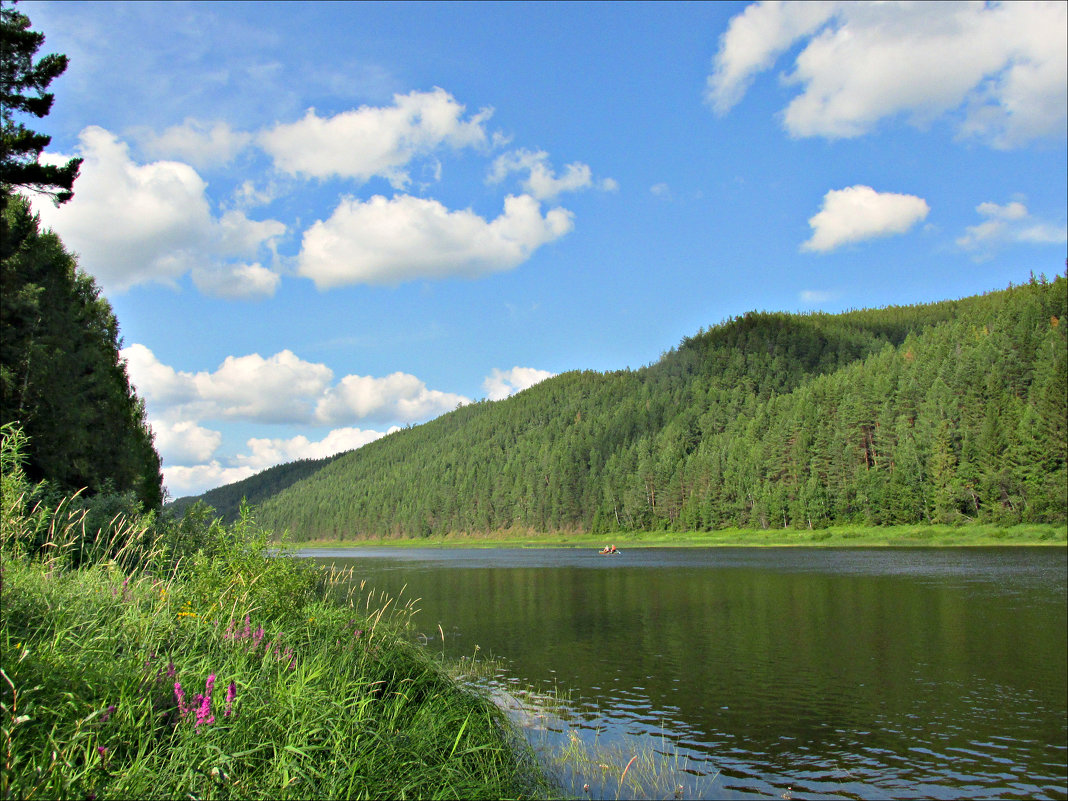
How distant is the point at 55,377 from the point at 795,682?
37.2 m

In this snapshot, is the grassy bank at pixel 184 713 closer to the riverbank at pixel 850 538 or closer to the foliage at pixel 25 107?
the foliage at pixel 25 107

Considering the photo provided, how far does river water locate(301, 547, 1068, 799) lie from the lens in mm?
13961

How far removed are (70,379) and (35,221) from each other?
9452 mm

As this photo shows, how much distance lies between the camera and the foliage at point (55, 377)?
32.8 meters

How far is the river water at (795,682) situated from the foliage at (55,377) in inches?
702

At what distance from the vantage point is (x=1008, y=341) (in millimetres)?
101875

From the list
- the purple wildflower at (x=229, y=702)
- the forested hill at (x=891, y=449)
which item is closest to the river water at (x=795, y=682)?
the purple wildflower at (x=229, y=702)

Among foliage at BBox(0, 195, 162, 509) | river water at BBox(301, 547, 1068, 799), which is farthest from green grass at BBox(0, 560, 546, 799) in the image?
foliage at BBox(0, 195, 162, 509)

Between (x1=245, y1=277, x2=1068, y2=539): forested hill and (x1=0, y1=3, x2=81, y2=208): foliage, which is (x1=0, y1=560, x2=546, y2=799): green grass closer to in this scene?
(x1=0, y1=3, x2=81, y2=208): foliage

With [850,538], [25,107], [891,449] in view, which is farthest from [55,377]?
[891,449]

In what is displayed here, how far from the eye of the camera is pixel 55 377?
120ft

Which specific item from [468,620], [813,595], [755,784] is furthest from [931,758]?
[813,595]

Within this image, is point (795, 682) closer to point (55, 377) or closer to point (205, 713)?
point (205, 713)

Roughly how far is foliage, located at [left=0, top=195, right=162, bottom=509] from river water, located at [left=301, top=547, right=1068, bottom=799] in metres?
17.8
